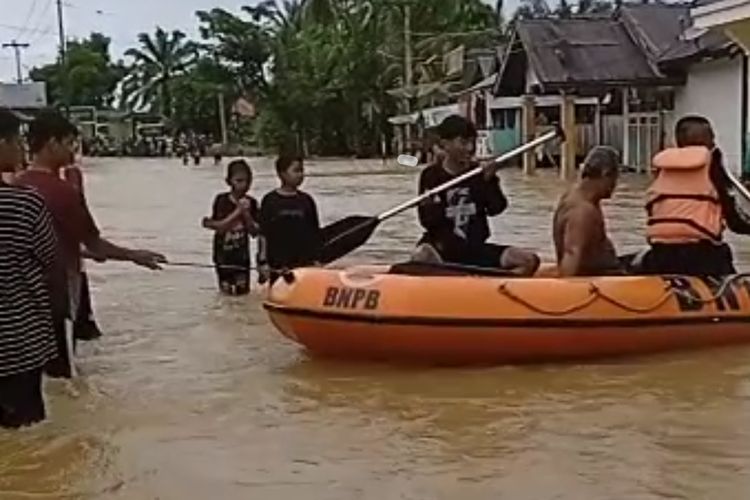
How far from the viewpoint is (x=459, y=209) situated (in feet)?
27.6

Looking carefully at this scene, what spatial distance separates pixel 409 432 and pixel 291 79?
54.9m

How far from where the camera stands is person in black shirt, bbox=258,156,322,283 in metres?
9.62

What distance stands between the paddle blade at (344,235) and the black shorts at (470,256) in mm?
1026

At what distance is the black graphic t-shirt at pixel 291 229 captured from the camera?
962 cm

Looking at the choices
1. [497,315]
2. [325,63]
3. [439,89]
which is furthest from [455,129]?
[325,63]

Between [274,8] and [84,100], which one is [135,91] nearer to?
[84,100]

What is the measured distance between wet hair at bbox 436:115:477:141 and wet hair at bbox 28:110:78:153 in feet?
6.93

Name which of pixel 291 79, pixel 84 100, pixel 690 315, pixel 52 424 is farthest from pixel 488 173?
pixel 84 100

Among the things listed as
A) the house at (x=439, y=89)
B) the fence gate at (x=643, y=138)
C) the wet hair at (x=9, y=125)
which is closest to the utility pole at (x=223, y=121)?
the house at (x=439, y=89)

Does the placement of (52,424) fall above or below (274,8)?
below

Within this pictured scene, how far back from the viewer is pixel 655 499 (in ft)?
17.7

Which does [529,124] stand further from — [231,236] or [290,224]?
[290,224]

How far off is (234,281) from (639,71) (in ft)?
73.1

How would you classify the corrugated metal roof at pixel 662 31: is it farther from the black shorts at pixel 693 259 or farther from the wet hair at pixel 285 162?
the black shorts at pixel 693 259
